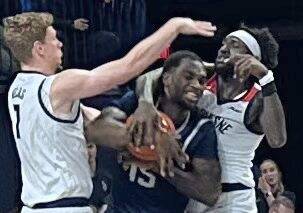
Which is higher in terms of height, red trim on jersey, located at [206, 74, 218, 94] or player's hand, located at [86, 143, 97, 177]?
red trim on jersey, located at [206, 74, 218, 94]

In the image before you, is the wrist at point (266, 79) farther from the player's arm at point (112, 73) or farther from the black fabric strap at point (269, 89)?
the player's arm at point (112, 73)

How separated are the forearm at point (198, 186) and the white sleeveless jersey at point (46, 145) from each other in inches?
9.9

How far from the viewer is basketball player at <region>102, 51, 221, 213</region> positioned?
6.66 feet

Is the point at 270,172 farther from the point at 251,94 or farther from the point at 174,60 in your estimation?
the point at 174,60

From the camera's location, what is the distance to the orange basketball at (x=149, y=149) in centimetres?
198

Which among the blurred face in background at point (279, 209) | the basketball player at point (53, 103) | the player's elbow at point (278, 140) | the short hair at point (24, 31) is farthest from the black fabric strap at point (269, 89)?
the short hair at point (24, 31)

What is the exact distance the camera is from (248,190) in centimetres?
212

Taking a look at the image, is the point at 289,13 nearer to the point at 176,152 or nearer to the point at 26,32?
the point at 176,152

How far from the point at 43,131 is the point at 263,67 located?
0.64 meters

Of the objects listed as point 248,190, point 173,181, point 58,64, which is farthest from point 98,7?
point 248,190

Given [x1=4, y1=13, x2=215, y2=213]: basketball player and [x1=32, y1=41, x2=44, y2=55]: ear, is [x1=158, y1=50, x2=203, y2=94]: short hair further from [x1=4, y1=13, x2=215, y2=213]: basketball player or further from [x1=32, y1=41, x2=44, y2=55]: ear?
[x1=32, y1=41, x2=44, y2=55]: ear

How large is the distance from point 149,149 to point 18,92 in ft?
1.28

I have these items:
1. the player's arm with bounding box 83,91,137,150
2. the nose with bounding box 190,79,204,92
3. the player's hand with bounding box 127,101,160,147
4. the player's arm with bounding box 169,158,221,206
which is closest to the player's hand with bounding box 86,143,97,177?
the player's arm with bounding box 83,91,137,150

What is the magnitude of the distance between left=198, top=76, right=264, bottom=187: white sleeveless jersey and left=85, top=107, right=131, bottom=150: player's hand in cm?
26
